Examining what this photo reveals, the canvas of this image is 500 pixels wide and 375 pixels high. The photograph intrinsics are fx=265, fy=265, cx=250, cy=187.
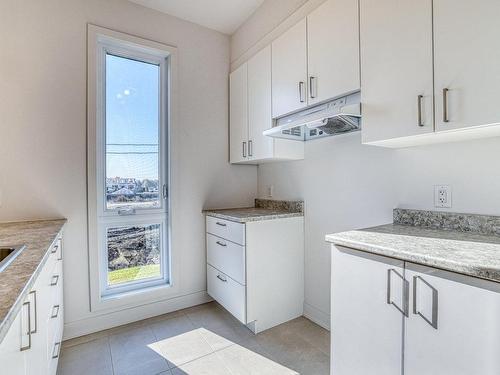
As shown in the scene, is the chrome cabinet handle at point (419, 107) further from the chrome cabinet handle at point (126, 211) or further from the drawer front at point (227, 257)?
the chrome cabinet handle at point (126, 211)

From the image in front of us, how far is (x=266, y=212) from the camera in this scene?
2.37 meters

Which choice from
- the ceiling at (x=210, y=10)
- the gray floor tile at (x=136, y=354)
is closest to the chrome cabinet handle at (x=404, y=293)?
the gray floor tile at (x=136, y=354)

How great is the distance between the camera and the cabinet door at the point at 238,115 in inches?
99.6

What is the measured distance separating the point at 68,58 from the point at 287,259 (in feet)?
7.77

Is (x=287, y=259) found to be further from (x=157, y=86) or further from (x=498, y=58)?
(x=157, y=86)

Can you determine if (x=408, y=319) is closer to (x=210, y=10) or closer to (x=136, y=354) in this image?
(x=136, y=354)

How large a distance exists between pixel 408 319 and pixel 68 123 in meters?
2.49

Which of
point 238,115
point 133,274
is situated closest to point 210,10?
point 238,115

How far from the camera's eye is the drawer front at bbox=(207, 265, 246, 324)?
2051 millimetres

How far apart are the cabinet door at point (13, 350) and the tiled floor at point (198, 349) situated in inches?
43.8

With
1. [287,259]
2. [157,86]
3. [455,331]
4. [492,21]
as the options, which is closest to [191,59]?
[157,86]

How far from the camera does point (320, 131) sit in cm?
203

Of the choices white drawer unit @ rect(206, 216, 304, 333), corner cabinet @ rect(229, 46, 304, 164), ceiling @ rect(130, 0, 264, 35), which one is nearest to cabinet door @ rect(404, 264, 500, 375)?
white drawer unit @ rect(206, 216, 304, 333)

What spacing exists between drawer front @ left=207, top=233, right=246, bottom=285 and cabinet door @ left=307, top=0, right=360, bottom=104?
1249 millimetres
